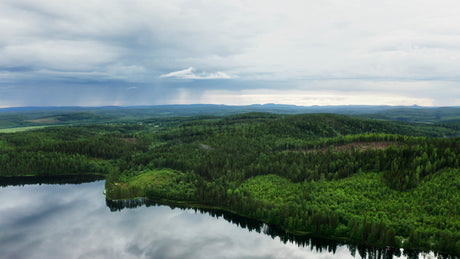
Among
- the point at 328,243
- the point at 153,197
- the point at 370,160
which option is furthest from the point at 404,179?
the point at 153,197

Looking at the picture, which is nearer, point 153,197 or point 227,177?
point 153,197

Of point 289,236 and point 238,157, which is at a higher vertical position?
point 238,157

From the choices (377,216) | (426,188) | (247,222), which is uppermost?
(426,188)

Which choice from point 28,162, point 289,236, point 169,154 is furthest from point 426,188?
point 28,162

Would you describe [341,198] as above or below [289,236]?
above

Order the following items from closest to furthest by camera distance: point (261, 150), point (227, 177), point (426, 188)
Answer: point (426, 188)
point (227, 177)
point (261, 150)

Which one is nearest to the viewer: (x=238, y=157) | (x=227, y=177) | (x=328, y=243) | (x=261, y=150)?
(x=328, y=243)

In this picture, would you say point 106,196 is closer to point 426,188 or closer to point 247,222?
point 247,222

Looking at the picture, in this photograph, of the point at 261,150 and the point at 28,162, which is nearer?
the point at 28,162

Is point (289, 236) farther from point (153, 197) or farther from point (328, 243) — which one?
point (153, 197)
